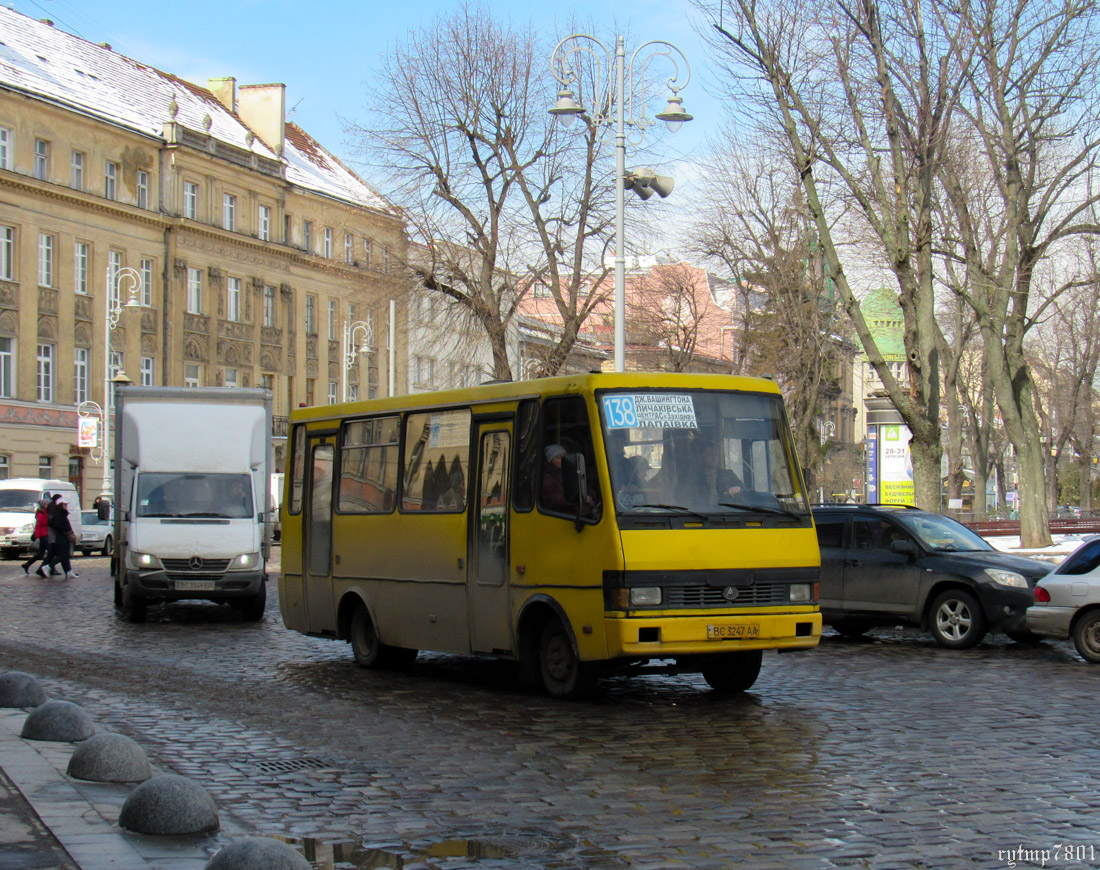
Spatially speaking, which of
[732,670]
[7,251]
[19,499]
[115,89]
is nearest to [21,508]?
[19,499]

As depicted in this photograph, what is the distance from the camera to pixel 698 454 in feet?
37.2

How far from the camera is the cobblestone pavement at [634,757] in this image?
6.63 m

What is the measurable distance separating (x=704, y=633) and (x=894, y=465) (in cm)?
2608

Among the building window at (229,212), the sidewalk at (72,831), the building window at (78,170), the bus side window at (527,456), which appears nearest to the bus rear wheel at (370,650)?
the bus side window at (527,456)

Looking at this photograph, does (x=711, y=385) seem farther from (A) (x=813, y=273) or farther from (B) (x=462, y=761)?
(A) (x=813, y=273)

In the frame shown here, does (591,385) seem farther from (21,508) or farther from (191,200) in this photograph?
(191,200)

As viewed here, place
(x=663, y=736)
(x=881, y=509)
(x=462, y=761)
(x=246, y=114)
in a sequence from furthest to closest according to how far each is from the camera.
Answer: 1. (x=246, y=114)
2. (x=881, y=509)
3. (x=663, y=736)
4. (x=462, y=761)

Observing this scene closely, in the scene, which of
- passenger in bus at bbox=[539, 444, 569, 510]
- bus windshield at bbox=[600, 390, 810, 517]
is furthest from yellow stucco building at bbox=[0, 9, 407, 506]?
bus windshield at bbox=[600, 390, 810, 517]

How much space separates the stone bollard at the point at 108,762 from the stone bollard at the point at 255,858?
240 cm

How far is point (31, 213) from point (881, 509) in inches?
1660

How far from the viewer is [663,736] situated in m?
9.83

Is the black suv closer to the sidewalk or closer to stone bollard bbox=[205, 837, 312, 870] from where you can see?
the sidewalk

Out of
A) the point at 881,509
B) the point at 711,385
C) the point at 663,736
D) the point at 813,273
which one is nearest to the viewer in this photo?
the point at 663,736

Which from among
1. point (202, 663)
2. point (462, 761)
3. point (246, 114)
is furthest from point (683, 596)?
point (246, 114)
